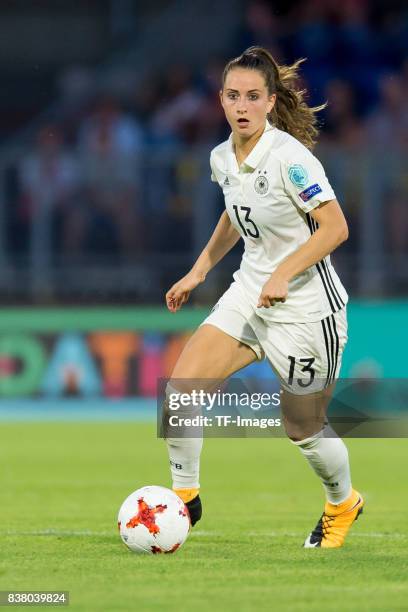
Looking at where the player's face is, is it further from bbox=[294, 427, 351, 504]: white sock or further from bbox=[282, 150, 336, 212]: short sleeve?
bbox=[294, 427, 351, 504]: white sock

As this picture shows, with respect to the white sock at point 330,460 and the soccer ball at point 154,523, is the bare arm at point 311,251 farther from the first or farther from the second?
the soccer ball at point 154,523

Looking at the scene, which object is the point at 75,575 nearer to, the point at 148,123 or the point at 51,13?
the point at 148,123

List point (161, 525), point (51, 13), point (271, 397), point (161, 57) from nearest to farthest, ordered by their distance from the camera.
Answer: point (161, 525), point (271, 397), point (161, 57), point (51, 13)

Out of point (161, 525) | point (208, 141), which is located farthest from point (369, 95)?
point (161, 525)

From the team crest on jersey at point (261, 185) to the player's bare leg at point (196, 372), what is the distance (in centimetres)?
67

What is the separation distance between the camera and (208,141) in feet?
54.4

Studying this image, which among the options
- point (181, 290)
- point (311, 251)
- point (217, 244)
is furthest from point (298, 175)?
point (181, 290)

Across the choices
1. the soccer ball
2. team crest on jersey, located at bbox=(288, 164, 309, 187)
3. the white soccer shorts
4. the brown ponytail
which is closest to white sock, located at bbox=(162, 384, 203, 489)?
the soccer ball

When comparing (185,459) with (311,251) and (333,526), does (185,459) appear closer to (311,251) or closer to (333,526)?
(333,526)

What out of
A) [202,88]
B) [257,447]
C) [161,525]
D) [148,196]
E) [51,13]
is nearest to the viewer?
[161,525]

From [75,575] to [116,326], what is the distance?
31.8 feet

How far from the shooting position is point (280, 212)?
647cm

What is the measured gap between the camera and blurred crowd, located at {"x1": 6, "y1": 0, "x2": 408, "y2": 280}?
14500mm

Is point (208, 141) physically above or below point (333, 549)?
above
